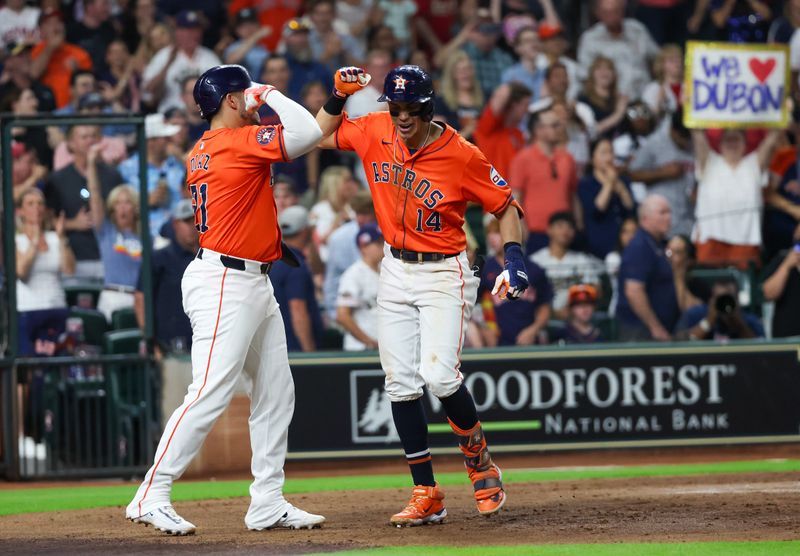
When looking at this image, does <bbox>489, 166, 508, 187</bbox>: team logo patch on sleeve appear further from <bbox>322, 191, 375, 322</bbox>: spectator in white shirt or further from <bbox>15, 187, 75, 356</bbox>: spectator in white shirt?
<bbox>15, 187, 75, 356</bbox>: spectator in white shirt

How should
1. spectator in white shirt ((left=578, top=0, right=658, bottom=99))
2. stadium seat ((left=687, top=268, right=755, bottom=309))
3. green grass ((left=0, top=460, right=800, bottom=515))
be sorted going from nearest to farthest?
green grass ((left=0, top=460, right=800, bottom=515))
stadium seat ((left=687, top=268, right=755, bottom=309))
spectator in white shirt ((left=578, top=0, right=658, bottom=99))

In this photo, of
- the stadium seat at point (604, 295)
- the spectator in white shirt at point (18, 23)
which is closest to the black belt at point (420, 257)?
the stadium seat at point (604, 295)

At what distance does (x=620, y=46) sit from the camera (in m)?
13.5

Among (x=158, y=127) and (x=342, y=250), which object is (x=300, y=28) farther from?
(x=342, y=250)

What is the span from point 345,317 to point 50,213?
2.63 m

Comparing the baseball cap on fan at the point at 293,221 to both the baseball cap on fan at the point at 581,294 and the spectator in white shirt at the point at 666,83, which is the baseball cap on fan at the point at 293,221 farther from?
the spectator in white shirt at the point at 666,83

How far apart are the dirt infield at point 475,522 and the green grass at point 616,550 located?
6.5 inches

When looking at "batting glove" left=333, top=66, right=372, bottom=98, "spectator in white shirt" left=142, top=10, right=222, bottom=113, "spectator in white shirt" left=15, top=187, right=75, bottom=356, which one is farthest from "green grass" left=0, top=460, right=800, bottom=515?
"spectator in white shirt" left=142, top=10, right=222, bottom=113

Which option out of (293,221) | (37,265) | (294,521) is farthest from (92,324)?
(294,521)

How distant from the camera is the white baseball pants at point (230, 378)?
607 cm

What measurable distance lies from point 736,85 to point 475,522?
6.44 m

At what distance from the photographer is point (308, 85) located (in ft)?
41.3

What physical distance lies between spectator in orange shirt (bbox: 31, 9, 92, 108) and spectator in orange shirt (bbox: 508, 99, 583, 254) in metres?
4.47

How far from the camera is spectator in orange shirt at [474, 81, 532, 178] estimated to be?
41.6 feet
